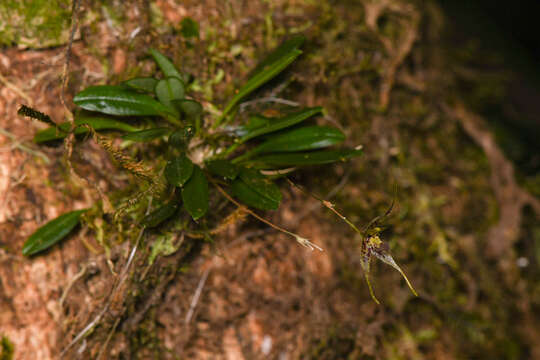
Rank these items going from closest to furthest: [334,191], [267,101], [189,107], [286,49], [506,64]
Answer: [189,107] → [286,49] → [267,101] → [334,191] → [506,64]

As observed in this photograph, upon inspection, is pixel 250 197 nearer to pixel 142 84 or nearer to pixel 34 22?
pixel 142 84

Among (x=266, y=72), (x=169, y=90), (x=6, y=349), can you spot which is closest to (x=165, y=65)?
(x=169, y=90)

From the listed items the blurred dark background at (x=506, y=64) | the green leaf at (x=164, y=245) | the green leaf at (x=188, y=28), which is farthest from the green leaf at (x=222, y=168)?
the blurred dark background at (x=506, y=64)

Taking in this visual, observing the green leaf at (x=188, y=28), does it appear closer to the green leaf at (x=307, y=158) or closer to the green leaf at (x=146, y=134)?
the green leaf at (x=146, y=134)

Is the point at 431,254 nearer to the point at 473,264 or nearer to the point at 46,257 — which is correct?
the point at 473,264

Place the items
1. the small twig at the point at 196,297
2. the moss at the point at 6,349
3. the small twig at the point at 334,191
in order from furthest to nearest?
the small twig at the point at 334,191, the small twig at the point at 196,297, the moss at the point at 6,349
